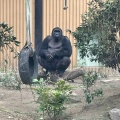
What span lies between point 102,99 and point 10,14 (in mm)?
7894

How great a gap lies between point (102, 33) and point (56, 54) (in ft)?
13.2

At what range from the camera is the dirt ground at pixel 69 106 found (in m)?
8.02

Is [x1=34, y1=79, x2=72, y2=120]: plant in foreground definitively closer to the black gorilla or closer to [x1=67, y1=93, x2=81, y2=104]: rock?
[x1=67, y1=93, x2=81, y2=104]: rock

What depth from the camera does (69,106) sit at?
8.84 metres

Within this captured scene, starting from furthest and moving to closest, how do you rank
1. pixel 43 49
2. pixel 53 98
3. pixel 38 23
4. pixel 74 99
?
1. pixel 38 23
2. pixel 43 49
3. pixel 74 99
4. pixel 53 98

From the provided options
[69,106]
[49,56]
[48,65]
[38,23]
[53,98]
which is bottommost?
[69,106]

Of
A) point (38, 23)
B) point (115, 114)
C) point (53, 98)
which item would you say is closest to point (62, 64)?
point (38, 23)

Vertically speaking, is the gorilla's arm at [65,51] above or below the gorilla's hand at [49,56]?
above

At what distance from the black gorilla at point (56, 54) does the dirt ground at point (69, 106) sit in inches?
78.1

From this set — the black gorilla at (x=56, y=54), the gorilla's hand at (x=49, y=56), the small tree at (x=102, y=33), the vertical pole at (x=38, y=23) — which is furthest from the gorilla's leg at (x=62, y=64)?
the small tree at (x=102, y=33)

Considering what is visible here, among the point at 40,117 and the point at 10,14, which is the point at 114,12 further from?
the point at 10,14

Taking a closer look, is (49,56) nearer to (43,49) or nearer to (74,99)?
(43,49)

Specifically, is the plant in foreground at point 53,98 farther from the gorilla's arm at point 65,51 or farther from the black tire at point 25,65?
the gorilla's arm at point 65,51

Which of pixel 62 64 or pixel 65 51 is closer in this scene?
pixel 62 64
